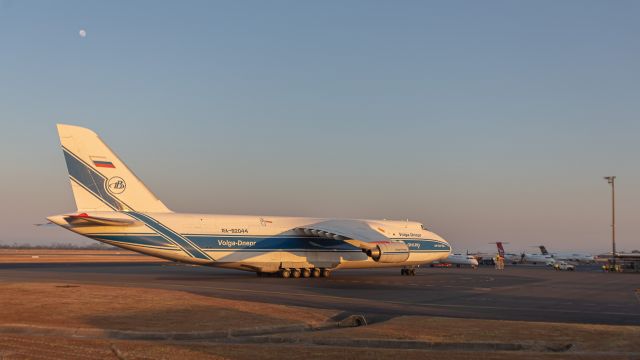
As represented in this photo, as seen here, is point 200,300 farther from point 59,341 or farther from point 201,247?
point 201,247

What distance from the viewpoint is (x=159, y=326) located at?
1451 centimetres

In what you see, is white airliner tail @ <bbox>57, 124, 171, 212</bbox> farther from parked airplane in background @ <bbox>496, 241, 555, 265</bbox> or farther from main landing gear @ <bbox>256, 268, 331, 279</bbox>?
parked airplane in background @ <bbox>496, 241, 555, 265</bbox>

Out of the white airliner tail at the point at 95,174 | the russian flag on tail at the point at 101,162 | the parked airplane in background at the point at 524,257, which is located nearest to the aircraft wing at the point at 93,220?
the white airliner tail at the point at 95,174

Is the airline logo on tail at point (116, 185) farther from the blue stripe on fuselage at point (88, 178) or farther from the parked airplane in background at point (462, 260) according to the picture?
the parked airplane in background at point (462, 260)

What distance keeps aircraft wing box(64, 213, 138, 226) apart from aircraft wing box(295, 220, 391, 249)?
497 inches

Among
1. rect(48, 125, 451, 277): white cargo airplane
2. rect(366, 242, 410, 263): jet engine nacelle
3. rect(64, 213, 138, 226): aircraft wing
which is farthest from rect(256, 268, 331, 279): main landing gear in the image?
rect(64, 213, 138, 226): aircraft wing

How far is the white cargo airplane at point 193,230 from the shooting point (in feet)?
112

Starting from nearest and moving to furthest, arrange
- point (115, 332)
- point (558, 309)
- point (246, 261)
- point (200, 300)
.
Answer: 1. point (115, 332)
2. point (200, 300)
3. point (558, 309)
4. point (246, 261)

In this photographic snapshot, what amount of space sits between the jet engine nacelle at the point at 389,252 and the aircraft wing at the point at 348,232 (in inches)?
17.6

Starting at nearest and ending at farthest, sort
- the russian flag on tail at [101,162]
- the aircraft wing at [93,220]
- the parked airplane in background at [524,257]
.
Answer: the aircraft wing at [93,220] → the russian flag on tail at [101,162] → the parked airplane in background at [524,257]

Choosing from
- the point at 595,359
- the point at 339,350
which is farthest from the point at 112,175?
the point at 595,359

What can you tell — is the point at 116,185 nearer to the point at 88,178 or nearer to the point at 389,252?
the point at 88,178

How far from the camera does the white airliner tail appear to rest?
34188 mm

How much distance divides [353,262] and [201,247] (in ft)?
42.3
